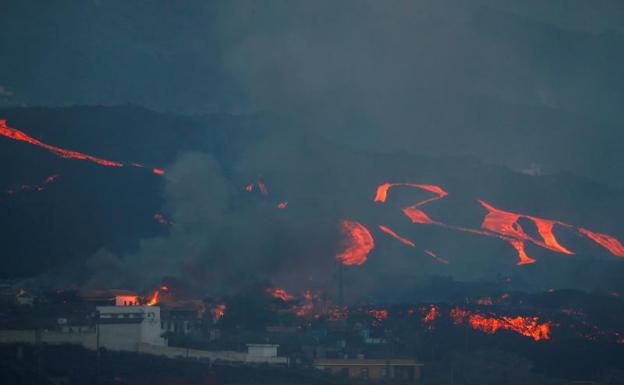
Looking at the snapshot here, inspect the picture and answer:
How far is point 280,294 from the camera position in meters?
44.6

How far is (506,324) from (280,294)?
367 inches

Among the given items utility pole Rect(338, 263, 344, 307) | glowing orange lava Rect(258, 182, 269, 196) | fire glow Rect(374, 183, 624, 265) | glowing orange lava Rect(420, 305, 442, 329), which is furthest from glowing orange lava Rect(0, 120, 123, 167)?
glowing orange lava Rect(420, 305, 442, 329)

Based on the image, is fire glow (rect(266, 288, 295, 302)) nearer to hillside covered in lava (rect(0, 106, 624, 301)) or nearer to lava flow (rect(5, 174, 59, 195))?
hillside covered in lava (rect(0, 106, 624, 301))

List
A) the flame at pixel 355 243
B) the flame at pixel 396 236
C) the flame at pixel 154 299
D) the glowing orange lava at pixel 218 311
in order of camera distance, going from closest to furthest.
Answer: the flame at pixel 154 299 → the glowing orange lava at pixel 218 311 → the flame at pixel 355 243 → the flame at pixel 396 236

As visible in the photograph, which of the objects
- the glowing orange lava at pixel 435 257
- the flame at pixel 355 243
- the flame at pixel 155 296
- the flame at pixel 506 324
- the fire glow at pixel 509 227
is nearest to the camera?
the flame at pixel 155 296

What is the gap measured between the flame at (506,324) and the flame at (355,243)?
→ 316 inches

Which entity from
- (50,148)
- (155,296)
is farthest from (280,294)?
(50,148)

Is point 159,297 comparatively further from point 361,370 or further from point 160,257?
point 361,370

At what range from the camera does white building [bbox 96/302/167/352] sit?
3247 centimetres

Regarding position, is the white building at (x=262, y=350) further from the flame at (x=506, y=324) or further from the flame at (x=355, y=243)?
the flame at (x=355, y=243)

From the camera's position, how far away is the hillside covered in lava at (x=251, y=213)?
4588 centimetres

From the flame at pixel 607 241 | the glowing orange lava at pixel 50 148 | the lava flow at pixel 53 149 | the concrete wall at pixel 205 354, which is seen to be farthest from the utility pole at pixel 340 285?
the flame at pixel 607 241

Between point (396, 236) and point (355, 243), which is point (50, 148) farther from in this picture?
point (396, 236)

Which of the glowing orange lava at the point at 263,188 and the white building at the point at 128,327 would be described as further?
the glowing orange lava at the point at 263,188
